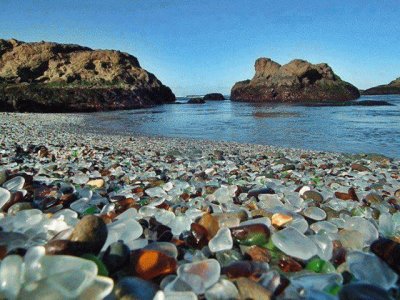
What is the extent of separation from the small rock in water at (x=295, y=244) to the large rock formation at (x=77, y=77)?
2811cm

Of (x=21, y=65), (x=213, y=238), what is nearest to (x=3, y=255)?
(x=213, y=238)

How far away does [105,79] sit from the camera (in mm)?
42938

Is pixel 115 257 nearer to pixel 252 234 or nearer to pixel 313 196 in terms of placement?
pixel 252 234

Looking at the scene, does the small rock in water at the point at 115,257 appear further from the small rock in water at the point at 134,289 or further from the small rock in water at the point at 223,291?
the small rock in water at the point at 223,291

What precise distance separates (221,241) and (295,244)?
0.31 meters

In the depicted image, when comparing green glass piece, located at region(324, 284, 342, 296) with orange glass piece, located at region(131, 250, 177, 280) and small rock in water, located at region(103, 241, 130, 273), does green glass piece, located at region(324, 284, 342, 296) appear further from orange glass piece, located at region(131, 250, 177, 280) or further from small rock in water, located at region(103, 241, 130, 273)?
small rock in water, located at region(103, 241, 130, 273)

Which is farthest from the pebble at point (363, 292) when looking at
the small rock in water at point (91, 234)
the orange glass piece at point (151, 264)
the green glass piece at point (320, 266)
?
the small rock in water at point (91, 234)

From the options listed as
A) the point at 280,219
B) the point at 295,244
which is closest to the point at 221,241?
the point at 295,244

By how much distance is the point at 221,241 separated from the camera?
1376 mm

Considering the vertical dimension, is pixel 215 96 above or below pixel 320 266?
below

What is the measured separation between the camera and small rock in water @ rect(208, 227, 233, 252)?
1356mm

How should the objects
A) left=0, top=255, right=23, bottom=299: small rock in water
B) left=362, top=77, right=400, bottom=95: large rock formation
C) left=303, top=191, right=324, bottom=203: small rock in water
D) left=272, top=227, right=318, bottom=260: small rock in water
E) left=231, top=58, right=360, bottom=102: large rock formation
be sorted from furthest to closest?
left=362, top=77, right=400, bottom=95: large rock formation, left=231, top=58, right=360, bottom=102: large rock formation, left=303, top=191, right=324, bottom=203: small rock in water, left=272, top=227, right=318, bottom=260: small rock in water, left=0, top=255, right=23, bottom=299: small rock in water

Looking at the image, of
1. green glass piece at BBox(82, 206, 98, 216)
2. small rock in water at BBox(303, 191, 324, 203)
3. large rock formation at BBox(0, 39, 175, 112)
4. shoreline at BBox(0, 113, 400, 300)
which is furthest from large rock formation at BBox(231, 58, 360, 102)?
green glass piece at BBox(82, 206, 98, 216)

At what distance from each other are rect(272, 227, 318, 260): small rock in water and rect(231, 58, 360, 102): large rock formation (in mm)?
47631
